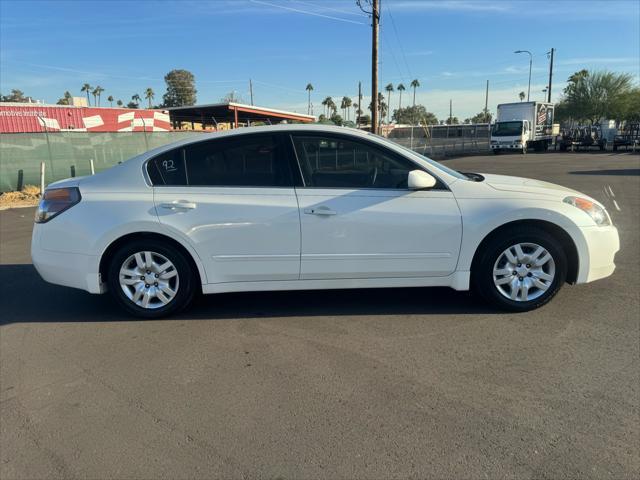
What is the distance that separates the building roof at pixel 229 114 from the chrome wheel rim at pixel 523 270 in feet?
92.3

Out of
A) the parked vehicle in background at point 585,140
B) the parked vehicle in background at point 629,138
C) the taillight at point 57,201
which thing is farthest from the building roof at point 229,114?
the taillight at point 57,201

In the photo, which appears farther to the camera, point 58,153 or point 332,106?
point 332,106

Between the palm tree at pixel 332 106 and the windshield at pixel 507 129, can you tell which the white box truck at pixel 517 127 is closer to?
the windshield at pixel 507 129

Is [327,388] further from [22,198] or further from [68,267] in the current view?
[22,198]

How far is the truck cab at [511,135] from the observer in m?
34.9

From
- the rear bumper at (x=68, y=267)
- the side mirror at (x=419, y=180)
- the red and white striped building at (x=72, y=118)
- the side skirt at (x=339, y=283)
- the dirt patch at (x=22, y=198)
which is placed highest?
the red and white striped building at (x=72, y=118)

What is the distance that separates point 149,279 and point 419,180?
Result: 2462mm

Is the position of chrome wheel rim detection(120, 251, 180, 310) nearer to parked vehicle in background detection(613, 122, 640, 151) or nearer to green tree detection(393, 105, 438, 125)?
parked vehicle in background detection(613, 122, 640, 151)

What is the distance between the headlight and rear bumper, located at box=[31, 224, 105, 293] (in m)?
4.14

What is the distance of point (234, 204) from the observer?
163 inches

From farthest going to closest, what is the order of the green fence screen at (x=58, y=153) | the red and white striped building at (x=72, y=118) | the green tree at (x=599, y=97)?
the green tree at (x=599, y=97) → the red and white striped building at (x=72, y=118) → the green fence screen at (x=58, y=153)

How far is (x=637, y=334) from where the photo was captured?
3865 millimetres

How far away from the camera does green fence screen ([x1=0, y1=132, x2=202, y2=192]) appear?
607 inches

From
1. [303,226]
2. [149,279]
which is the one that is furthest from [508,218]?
[149,279]
